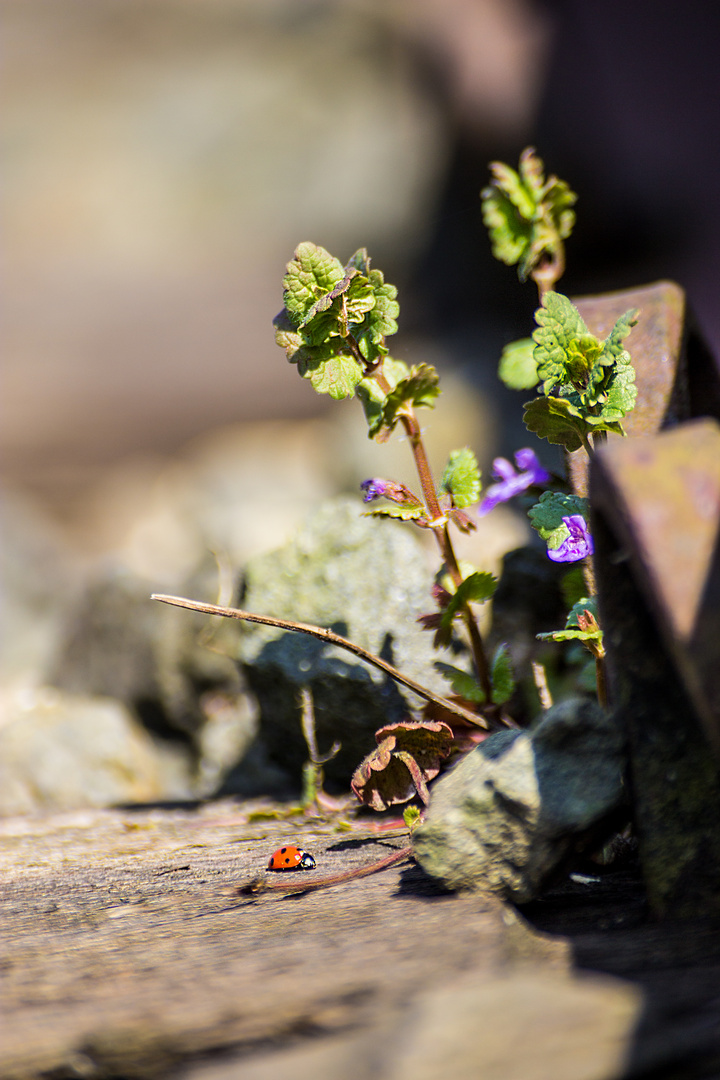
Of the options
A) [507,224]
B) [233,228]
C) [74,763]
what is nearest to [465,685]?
[507,224]

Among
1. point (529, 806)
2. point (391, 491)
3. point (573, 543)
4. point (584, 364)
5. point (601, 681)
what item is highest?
point (584, 364)

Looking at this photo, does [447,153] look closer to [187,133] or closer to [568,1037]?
[187,133]

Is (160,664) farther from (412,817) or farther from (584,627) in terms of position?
(584,627)

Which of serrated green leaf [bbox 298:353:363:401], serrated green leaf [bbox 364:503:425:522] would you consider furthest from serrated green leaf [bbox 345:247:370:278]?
serrated green leaf [bbox 364:503:425:522]

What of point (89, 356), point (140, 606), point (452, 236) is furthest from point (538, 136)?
point (89, 356)

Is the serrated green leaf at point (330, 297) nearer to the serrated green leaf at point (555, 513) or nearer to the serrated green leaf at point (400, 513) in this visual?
the serrated green leaf at point (400, 513)

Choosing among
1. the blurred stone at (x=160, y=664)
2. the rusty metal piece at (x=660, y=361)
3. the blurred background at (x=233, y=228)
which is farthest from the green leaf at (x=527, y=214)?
the blurred background at (x=233, y=228)
